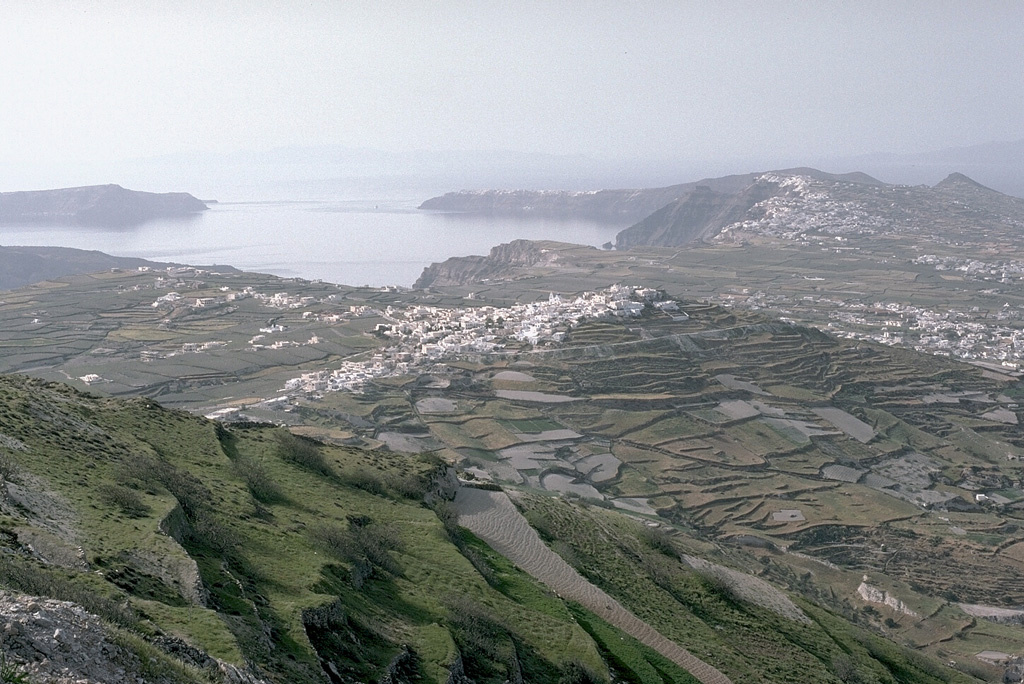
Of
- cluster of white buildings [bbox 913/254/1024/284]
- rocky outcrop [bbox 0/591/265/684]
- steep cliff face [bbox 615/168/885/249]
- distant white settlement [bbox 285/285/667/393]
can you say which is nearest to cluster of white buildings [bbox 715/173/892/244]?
steep cliff face [bbox 615/168/885/249]

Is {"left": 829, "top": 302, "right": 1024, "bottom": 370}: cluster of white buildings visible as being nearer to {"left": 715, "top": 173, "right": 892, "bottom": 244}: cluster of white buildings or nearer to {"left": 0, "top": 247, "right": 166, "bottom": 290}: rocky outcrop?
{"left": 715, "top": 173, "right": 892, "bottom": 244}: cluster of white buildings

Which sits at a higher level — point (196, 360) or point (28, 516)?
point (28, 516)

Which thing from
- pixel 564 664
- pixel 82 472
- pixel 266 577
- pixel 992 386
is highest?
pixel 82 472

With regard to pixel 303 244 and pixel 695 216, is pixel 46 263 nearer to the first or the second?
pixel 303 244

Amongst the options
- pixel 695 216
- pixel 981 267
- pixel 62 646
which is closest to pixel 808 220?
pixel 695 216

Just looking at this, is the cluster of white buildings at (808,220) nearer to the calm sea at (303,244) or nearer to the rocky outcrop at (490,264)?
the calm sea at (303,244)

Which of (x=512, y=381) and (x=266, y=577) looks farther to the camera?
(x=512, y=381)

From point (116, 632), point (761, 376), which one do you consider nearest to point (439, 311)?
point (761, 376)

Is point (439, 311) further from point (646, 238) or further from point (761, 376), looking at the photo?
point (646, 238)
